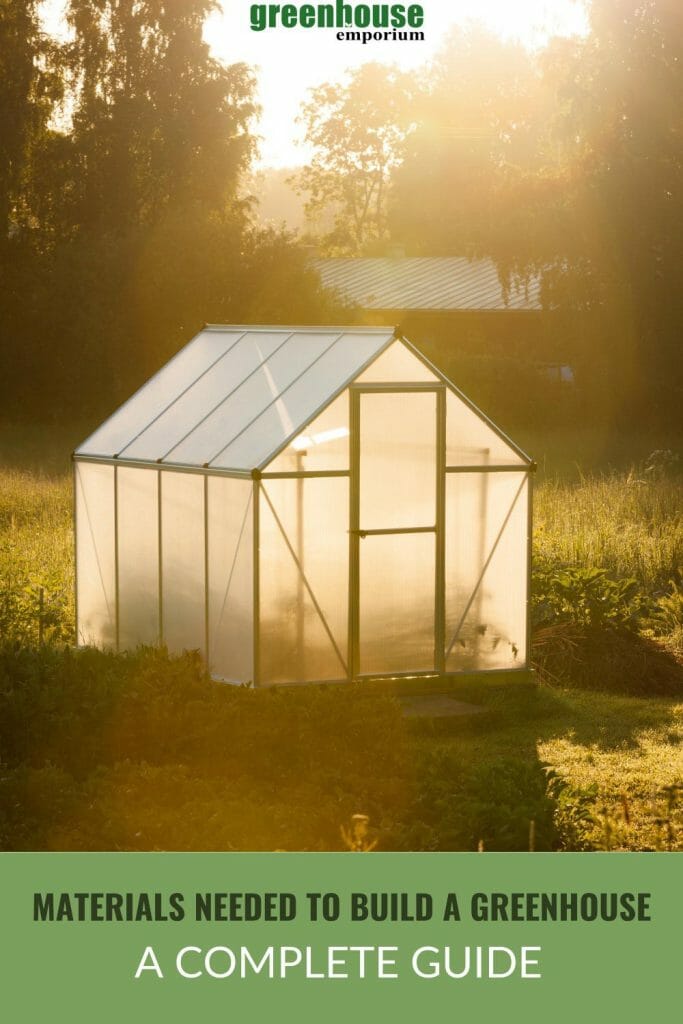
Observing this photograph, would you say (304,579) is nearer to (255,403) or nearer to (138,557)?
(255,403)

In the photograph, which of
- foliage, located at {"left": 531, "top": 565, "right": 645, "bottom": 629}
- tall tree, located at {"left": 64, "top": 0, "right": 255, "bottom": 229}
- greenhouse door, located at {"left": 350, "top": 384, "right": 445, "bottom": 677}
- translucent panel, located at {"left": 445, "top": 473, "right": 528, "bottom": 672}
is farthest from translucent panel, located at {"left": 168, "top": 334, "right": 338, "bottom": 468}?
tall tree, located at {"left": 64, "top": 0, "right": 255, "bottom": 229}

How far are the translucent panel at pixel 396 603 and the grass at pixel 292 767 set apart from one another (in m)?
0.72

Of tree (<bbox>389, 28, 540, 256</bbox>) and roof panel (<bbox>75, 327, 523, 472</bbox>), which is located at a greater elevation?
tree (<bbox>389, 28, 540, 256</bbox>)

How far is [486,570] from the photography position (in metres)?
11.9

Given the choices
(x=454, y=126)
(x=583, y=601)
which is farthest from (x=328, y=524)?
(x=454, y=126)

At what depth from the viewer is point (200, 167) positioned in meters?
39.4

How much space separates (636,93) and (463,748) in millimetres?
26300

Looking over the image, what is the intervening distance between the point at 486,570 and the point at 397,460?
3.77ft

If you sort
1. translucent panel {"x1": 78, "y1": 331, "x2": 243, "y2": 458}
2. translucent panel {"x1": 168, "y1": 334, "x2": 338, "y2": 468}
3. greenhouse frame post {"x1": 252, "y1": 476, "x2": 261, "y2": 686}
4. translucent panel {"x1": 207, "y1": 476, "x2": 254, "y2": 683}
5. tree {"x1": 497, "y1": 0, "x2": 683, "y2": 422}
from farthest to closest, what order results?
tree {"x1": 497, "y1": 0, "x2": 683, "y2": 422} → translucent panel {"x1": 78, "y1": 331, "x2": 243, "y2": 458} → translucent panel {"x1": 168, "y1": 334, "x2": 338, "y2": 468} → translucent panel {"x1": 207, "y1": 476, "x2": 254, "y2": 683} → greenhouse frame post {"x1": 252, "y1": 476, "x2": 261, "y2": 686}

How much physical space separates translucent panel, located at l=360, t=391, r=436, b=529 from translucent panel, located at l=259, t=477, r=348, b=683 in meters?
0.26

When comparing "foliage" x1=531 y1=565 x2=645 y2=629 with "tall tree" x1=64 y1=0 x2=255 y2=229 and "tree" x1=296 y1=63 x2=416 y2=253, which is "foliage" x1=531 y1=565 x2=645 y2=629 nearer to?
"tall tree" x1=64 y1=0 x2=255 y2=229

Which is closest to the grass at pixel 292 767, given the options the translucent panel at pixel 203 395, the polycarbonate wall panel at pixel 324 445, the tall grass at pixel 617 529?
the polycarbonate wall panel at pixel 324 445

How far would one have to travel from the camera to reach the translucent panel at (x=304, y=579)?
10953 mm

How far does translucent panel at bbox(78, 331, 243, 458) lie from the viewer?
42.5 ft
